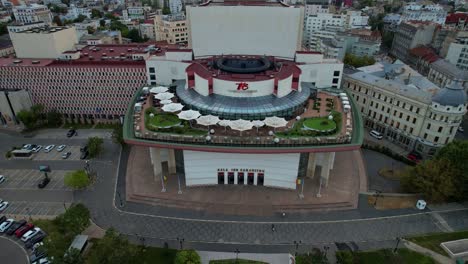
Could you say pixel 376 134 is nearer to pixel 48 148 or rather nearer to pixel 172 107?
pixel 172 107

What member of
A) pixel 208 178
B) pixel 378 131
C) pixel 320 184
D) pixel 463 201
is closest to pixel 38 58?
pixel 208 178

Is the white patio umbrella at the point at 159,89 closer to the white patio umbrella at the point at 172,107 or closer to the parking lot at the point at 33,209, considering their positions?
the white patio umbrella at the point at 172,107

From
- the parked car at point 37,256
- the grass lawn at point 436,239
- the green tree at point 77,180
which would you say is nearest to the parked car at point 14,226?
the parked car at point 37,256

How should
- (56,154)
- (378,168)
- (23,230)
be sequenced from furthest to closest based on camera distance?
1. (56,154)
2. (378,168)
3. (23,230)

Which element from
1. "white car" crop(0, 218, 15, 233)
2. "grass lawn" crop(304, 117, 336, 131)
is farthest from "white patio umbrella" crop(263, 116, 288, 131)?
"white car" crop(0, 218, 15, 233)

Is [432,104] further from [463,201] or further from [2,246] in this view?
[2,246]

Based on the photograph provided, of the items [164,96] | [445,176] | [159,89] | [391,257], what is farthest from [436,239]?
[159,89]
